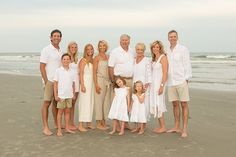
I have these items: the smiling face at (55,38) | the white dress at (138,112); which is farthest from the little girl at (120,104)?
the smiling face at (55,38)

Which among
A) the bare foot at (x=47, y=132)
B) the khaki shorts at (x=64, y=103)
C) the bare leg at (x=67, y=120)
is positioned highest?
the khaki shorts at (x=64, y=103)

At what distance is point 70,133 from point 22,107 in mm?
3163

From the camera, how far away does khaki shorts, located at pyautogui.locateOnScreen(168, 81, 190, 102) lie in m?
6.33

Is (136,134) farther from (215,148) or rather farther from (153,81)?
(215,148)

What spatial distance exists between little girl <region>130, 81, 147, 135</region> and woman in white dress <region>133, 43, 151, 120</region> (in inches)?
5.6

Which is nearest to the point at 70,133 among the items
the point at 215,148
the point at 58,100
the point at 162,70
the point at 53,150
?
the point at 58,100

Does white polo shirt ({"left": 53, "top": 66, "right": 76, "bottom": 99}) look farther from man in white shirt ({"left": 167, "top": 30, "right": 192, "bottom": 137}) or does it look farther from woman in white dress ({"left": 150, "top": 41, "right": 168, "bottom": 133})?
man in white shirt ({"left": 167, "top": 30, "right": 192, "bottom": 137})

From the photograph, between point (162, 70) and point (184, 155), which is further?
point (162, 70)

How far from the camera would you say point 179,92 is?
637cm

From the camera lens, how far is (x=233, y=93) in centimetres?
1237

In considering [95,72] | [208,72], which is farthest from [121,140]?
[208,72]

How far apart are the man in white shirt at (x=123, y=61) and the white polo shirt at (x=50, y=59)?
1.03 m

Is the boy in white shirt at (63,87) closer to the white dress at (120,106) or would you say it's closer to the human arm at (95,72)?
the human arm at (95,72)

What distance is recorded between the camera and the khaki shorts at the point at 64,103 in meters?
6.37
